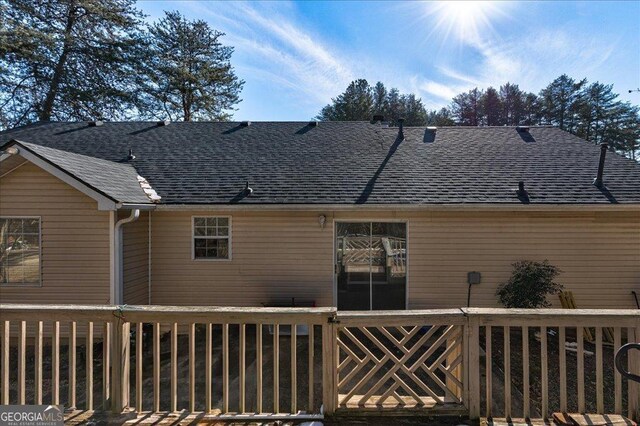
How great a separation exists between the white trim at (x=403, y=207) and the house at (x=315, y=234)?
23 millimetres

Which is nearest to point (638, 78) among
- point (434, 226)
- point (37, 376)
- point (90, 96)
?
point (434, 226)

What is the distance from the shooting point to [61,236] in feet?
20.4

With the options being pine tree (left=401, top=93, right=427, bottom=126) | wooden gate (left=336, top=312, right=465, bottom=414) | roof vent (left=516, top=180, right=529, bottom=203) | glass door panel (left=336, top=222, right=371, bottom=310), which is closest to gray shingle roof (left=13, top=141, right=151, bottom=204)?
glass door panel (left=336, top=222, right=371, bottom=310)

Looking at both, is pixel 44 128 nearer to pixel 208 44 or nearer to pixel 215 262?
pixel 215 262

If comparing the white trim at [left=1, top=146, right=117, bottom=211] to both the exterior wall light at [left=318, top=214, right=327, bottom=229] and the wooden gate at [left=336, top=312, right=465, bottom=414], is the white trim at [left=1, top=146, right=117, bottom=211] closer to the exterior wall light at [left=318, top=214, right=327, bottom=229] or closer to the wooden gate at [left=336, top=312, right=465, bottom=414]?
the exterior wall light at [left=318, top=214, right=327, bottom=229]

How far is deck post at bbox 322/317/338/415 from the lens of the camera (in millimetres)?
2889

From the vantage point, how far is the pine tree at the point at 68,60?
16047mm

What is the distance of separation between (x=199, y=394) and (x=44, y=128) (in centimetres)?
1104

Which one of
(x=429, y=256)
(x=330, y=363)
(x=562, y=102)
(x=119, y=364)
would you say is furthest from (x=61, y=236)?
(x=562, y=102)

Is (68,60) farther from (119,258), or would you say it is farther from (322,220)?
(322,220)

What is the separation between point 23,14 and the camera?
1617cm

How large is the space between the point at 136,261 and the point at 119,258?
2.08 ft

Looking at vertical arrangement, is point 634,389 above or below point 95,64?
below

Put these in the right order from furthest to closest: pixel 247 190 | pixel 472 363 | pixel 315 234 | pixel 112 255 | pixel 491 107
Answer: pixel 491 107
pixel 247 190
pixel 315 234
pixel 112 255
pixel 472 363
